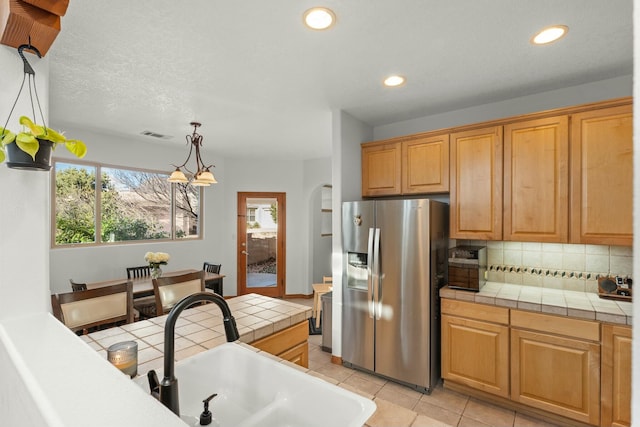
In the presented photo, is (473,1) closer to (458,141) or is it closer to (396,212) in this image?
(458,141)

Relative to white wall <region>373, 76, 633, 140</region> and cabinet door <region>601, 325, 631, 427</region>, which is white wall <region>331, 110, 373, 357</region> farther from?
cabinet door <region>601, 325, 631, 427</region>

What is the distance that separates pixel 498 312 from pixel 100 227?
4698 millimetres

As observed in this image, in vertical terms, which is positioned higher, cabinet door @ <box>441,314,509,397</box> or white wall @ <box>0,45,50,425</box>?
white wall @ <box>0,45,50,425</box>

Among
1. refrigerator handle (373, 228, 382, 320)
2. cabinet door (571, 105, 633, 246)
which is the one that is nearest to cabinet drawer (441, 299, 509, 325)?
refrigerator handle (373, 228, 382, 320)

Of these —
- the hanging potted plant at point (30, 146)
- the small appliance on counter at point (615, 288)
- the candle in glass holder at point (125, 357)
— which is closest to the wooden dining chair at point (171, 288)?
the candle in glass holder at point (125, 357)

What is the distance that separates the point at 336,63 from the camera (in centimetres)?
214

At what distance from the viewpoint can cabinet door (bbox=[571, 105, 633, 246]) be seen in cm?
208

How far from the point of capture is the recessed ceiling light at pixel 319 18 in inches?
62.7

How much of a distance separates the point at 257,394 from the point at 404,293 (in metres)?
1.74

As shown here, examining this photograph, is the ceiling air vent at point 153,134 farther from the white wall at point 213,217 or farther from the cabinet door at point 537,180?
the cabinet door at point 537,180

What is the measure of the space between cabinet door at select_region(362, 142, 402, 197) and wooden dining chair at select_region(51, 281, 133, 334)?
2404 mm

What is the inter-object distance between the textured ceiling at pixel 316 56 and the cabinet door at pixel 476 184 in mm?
438

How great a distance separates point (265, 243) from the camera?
585 centimetres

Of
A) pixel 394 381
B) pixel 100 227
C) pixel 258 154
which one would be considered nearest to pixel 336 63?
pixel 394 381
